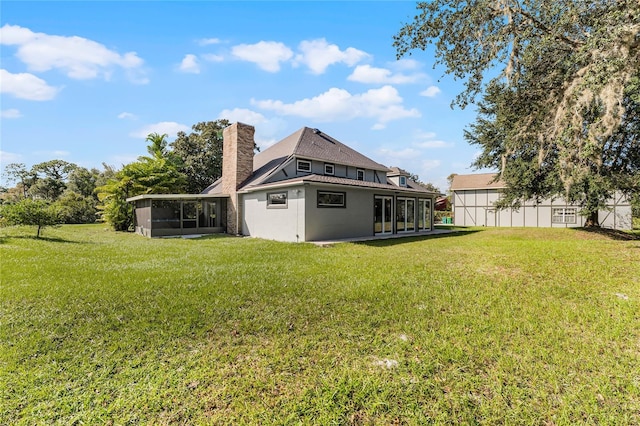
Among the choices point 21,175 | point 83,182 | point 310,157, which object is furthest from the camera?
point 21,175

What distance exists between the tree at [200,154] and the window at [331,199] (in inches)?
800

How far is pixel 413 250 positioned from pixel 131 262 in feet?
27.6

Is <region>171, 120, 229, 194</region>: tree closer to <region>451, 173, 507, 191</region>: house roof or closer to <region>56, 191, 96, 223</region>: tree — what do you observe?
<region>56, 191, 96, 223</region>: tree

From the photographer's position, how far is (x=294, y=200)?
42.0ft

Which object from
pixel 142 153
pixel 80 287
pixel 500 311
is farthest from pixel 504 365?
pixel 142 153

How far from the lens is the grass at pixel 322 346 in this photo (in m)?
2.54

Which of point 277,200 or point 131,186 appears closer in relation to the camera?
point 277,200

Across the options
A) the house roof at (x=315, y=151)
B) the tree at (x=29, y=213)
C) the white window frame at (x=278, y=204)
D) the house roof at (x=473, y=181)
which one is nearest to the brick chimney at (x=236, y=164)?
the house roof at (x=315, y=151)

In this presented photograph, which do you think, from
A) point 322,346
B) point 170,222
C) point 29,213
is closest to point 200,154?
point 170,222

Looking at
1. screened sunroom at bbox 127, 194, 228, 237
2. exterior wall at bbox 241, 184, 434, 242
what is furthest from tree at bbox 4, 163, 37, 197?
exterior wall at bbox 241, 184, 434, 242

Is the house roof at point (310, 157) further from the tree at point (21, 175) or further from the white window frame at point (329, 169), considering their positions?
the tree at point (21, 175)

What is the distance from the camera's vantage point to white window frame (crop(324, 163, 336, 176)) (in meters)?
16.5

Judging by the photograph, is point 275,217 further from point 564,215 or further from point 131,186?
point 564,215

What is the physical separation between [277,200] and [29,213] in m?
9.88
